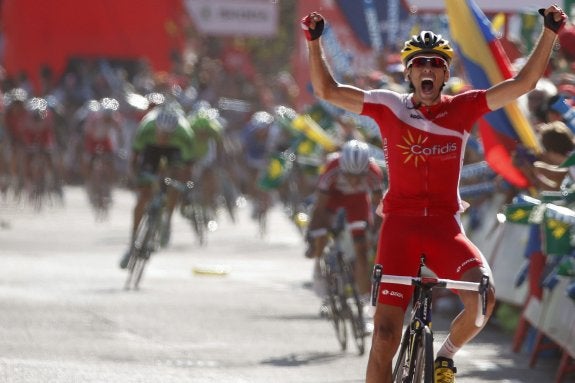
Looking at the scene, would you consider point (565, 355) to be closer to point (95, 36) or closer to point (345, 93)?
point (345, 93)

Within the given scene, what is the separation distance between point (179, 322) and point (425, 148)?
636cm

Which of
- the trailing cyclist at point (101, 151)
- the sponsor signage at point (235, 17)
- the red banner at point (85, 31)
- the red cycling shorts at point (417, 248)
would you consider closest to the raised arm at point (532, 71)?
the red cycling shorts at point (417, 248)

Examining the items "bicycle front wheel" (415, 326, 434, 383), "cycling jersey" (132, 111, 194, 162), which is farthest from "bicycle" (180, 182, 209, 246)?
"bicycle front wheel" (415, 326, 434, 383)

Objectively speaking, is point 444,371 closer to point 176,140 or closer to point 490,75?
point 490,75

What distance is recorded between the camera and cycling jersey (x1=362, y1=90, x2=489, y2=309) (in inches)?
359

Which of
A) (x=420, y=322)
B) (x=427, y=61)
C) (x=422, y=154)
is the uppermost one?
(x=427, y=61)

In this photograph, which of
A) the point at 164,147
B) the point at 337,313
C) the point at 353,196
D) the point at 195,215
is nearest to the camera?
the point at 337,313

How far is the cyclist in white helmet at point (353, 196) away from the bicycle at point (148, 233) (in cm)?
384

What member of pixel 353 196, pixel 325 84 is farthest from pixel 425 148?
pixel 353 196

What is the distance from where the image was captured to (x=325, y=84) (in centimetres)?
923

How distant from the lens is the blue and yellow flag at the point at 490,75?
1448cm

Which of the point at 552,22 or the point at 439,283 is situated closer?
the point at 439,283

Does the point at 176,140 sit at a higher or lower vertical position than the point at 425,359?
higher

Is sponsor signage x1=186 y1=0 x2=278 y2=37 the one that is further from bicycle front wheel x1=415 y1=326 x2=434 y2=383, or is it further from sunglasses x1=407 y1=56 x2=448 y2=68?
bicycle front wheel x1=415 y1=326 x2=434 y2=383
